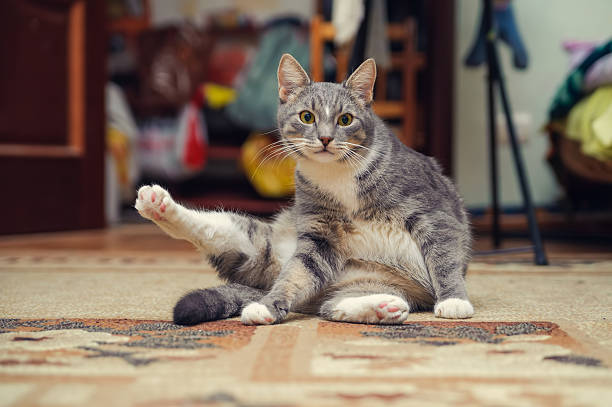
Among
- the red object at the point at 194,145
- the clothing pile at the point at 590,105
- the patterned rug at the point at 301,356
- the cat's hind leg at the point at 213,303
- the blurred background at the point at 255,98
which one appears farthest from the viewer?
the red object at the point at 194,145

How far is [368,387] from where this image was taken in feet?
2.20

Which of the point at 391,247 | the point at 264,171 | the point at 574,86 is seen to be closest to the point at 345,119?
the point at 391,247

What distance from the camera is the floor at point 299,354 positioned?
0.65m

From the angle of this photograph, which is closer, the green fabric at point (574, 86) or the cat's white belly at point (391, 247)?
the cat's white belly at point (391, 247)

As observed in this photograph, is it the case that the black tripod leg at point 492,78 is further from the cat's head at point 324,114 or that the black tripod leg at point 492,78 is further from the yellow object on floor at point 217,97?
the yellow object on floor at point 217,97

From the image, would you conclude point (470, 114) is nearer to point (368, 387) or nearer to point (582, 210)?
point (582, 210)

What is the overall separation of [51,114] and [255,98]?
1.23m

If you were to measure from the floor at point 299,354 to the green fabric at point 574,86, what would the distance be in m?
1.11

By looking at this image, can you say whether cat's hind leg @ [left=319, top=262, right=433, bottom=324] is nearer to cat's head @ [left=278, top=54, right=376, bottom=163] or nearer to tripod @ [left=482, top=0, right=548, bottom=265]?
cat's head @ [left=278, top=54, right=376, bottom=163]

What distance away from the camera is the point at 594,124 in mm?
2109

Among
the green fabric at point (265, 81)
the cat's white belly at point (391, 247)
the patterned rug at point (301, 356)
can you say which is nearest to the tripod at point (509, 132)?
the patterned rug at point (301, 356)

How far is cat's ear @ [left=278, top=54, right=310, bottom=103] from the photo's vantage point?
4.29 feet

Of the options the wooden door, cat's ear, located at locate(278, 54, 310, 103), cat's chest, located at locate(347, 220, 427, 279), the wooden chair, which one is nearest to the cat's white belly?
cat's chest, located at locate(347, 220, 427, 279)

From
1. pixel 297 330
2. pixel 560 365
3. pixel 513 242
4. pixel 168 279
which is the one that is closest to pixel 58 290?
pixel 168 279
